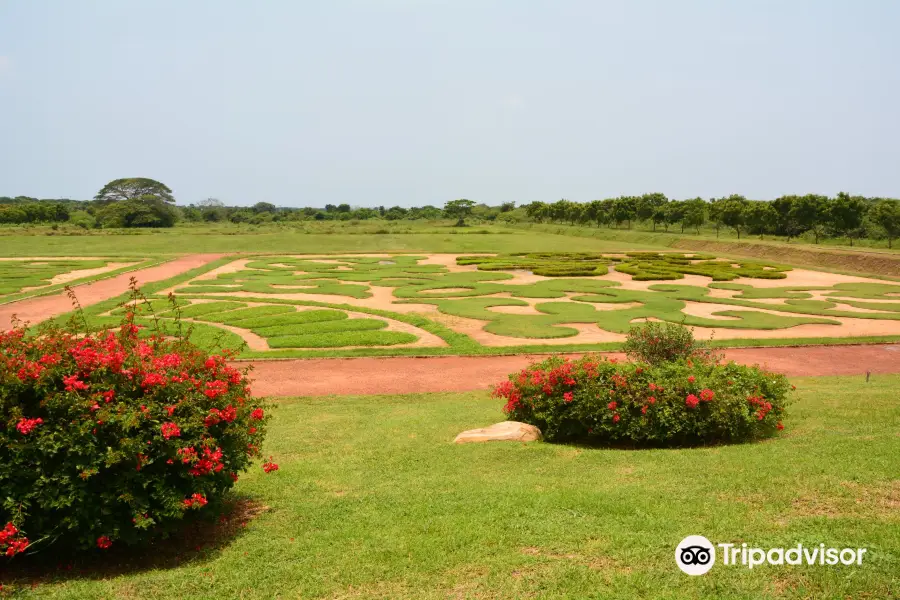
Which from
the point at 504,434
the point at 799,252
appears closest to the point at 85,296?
the point at 504,434

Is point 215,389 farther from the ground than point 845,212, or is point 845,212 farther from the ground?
point 845,212

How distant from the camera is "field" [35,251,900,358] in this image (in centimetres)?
1798

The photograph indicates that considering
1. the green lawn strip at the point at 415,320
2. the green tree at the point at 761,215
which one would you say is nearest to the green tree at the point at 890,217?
the green tree at the point at 761,215

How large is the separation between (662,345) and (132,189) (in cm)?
10183

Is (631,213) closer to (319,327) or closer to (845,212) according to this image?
(845,212)

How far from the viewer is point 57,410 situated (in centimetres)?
500

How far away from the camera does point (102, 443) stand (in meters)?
4.96

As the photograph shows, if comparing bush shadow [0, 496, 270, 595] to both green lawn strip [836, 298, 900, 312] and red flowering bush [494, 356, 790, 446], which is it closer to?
red flowering bush [494, 356, 790, 446]

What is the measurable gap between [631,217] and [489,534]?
71956 millimetres

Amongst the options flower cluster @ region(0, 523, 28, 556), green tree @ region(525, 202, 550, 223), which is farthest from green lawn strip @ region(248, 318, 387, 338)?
green tree @ region(525, 202, 550, 223)

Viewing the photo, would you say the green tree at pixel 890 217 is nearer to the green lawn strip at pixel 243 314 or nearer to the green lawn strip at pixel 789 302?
the green lawn strip at pixel 789 302

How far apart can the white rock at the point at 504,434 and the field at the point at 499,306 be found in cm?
566

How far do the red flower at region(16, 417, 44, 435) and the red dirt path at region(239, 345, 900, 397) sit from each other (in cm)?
826

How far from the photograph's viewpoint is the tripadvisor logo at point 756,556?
4418mm
